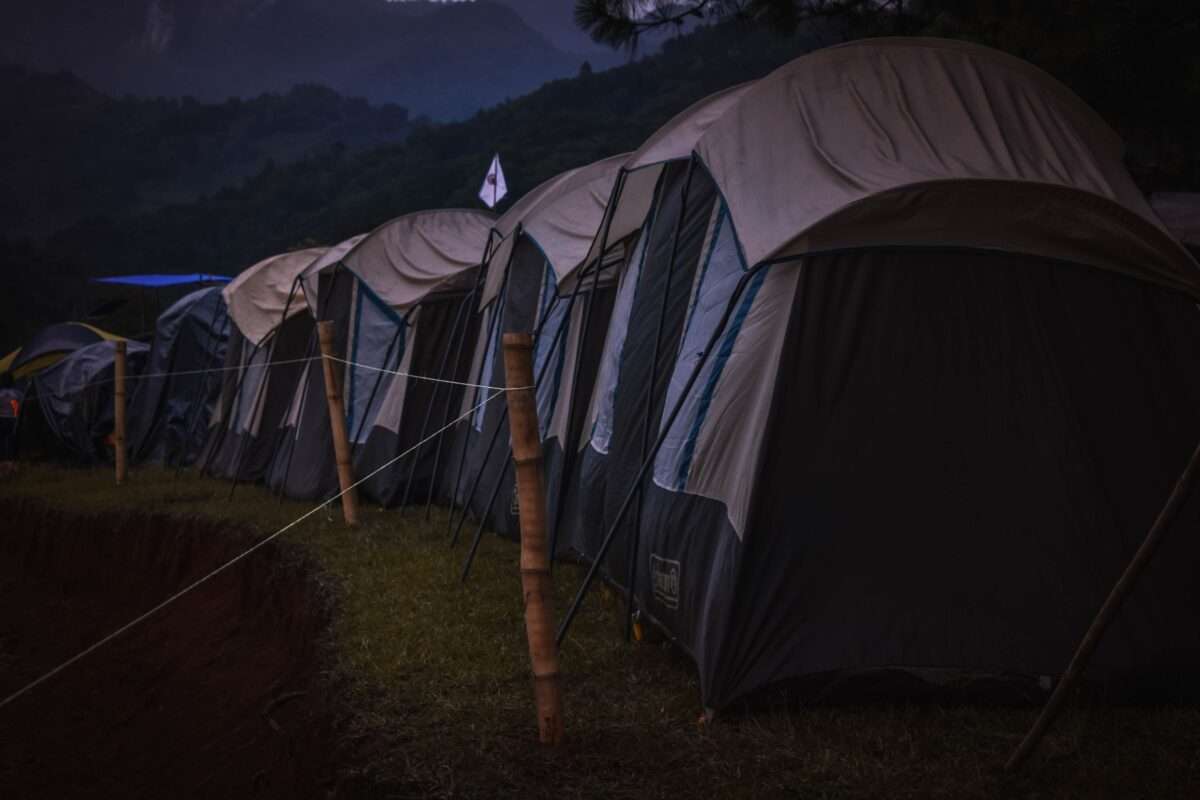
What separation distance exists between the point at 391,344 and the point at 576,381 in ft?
16.1

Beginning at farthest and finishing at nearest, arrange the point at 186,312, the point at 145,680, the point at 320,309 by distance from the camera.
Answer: the point at 186,312
the point at 320,309
the point at 145,680

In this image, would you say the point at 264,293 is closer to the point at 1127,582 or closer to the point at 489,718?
the point at 489,718

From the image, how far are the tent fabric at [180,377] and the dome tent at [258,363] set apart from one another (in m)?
0.92

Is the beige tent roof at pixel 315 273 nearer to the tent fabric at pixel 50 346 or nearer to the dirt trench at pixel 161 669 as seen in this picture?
the dirt trench at pixel 161 669

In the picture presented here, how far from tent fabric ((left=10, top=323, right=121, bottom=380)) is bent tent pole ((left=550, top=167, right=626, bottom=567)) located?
1421cm

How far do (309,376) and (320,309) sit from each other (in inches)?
28.8

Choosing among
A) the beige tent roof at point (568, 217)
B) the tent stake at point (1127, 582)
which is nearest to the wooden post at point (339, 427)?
the beige tent roof at point (568, 217)

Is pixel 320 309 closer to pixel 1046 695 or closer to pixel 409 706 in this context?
pixel 409 706

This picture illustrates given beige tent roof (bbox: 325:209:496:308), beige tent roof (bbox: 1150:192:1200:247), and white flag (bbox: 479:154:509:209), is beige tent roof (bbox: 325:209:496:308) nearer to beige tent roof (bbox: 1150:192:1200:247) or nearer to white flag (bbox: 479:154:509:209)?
beige tent roof (bbox: 1150:192:1200:247)

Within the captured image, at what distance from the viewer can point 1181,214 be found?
366 inches

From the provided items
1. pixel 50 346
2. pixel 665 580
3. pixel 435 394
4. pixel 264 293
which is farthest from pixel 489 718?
pixel 50 346

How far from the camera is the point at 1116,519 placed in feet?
15.1

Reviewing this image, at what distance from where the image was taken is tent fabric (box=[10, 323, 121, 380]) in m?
20.0

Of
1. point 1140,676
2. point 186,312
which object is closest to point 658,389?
point 1140,676
